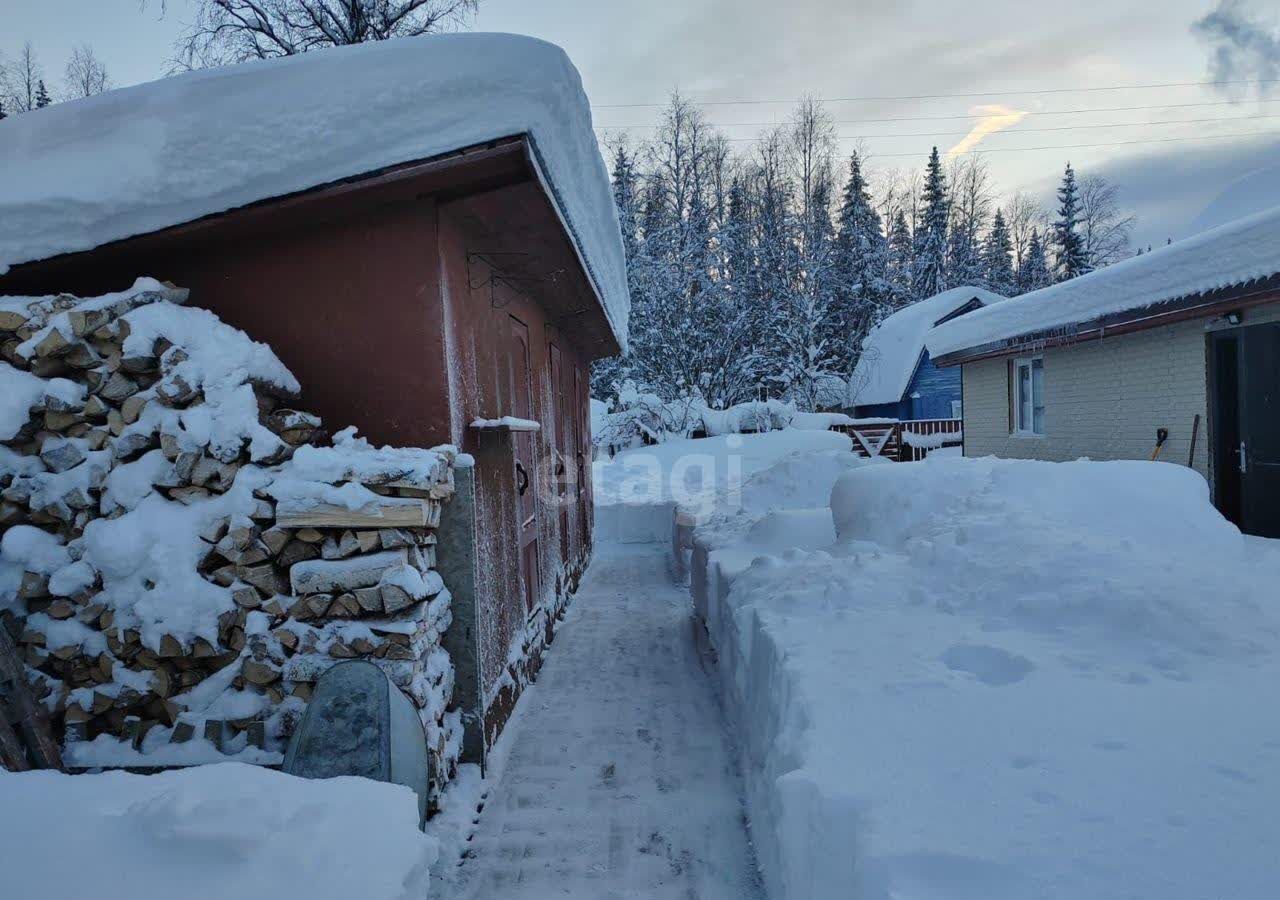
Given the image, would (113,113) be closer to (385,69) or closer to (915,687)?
(385,69)

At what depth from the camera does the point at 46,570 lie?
310cm

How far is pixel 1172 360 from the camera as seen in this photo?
8070mm

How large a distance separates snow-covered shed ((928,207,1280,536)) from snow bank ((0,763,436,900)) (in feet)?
27.0

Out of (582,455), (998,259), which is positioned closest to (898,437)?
(582,455)

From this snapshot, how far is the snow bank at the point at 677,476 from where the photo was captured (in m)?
11.8

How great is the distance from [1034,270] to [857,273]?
1394cm

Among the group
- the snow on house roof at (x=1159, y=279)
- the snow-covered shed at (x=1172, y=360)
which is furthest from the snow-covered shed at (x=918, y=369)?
the snow on house roof at (x=1159, y=279)

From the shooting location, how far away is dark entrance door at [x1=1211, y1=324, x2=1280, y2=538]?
6.85 metres

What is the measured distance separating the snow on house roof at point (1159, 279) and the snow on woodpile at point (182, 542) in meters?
7.66

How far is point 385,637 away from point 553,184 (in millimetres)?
2336

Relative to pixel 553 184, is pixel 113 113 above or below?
above

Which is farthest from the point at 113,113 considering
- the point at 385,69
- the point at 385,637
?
the point at 385,637

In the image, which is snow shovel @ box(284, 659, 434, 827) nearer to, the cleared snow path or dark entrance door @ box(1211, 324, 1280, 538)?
the cleared snow path

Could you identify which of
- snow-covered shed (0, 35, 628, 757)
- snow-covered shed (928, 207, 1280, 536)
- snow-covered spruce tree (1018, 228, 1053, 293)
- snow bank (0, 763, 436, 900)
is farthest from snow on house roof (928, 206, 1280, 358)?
snow-covered spruce tree (1018, 228, 1053, 293)
